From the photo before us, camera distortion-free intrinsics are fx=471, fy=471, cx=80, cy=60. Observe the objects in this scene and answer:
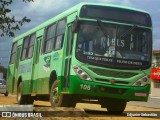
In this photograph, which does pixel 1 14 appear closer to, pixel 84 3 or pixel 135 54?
pixel 84 3

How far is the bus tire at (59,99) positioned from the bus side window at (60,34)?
1240 millimetres

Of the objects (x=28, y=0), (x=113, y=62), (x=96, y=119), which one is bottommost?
(x=96, y=119)

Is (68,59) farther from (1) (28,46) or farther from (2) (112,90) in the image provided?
(1) (28,46)

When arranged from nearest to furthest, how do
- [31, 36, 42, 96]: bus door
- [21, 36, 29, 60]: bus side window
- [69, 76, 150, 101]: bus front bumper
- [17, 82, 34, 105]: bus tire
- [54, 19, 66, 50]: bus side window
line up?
[69, 76, 150, 101]: bus front bumper
[54, 19, 66, 50]: bus side window
[31, 36, 42, 96]: bus door
[21, 36, 29, 60]: bus side window
[17, 82, 34, 105]: bus tire

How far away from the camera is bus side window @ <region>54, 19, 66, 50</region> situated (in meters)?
15.4

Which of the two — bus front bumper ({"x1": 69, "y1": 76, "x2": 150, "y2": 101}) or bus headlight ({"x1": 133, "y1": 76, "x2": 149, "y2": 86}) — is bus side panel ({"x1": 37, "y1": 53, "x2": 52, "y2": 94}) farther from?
bus headlight ({"x1": 133, "y1": 76, "x2": 149, "y2": 86})

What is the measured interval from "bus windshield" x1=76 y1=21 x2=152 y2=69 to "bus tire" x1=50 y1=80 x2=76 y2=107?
1507mm

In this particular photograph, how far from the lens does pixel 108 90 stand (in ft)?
46.2

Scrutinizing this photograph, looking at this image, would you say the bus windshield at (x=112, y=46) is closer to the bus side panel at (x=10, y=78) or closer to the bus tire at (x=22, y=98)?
the bus tire at (x=22, y=98)

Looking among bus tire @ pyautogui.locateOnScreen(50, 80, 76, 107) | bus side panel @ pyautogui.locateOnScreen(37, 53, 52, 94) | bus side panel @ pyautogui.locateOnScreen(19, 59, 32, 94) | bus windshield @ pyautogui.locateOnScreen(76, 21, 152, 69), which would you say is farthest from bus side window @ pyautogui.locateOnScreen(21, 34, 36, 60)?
bus windshield @ pyautogui.locateOnScreen(76, 21, 152, 69)

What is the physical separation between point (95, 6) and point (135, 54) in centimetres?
192

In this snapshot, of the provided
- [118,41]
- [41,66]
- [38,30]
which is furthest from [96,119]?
[38,30]

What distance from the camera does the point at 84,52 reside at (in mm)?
14062

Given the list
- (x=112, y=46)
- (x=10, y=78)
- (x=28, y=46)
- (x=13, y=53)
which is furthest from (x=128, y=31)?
(x=10, y=78)
